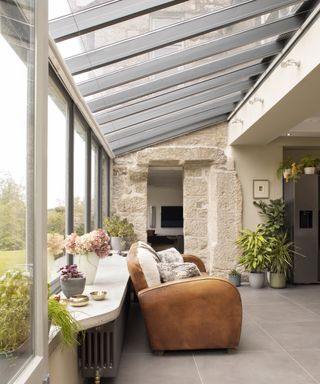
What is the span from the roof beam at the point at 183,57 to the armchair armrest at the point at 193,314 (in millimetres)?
1878

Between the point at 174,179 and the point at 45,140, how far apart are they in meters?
9.78

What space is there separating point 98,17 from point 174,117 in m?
3.33

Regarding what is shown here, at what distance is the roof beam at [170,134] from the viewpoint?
6.63 m

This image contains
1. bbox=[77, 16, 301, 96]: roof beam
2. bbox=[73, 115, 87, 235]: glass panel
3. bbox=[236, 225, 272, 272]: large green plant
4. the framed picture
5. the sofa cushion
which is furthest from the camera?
the framed picture

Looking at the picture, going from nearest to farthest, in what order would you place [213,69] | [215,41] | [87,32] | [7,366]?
[7,366], [87,32], [215,41], [213,69]

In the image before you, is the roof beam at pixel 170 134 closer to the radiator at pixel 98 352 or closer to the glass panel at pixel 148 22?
the glass panel at pixel 148 22

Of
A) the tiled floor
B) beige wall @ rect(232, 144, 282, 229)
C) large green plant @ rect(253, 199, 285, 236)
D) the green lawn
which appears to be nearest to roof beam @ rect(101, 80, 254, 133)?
beige wall @ rect(232, 144, 282, 229)

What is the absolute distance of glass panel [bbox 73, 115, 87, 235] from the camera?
4.30 metres

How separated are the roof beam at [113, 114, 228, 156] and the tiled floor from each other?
3089 mm

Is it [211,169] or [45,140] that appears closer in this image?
[45,140]

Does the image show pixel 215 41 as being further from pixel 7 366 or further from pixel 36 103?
pixel 7 366

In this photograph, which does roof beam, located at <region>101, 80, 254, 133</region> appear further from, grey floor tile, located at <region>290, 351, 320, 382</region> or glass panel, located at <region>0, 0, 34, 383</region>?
glass panel, located at <region>0, 0, 34, 383</region>

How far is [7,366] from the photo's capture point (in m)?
1.27

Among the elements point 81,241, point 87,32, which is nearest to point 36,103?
point 87,32
